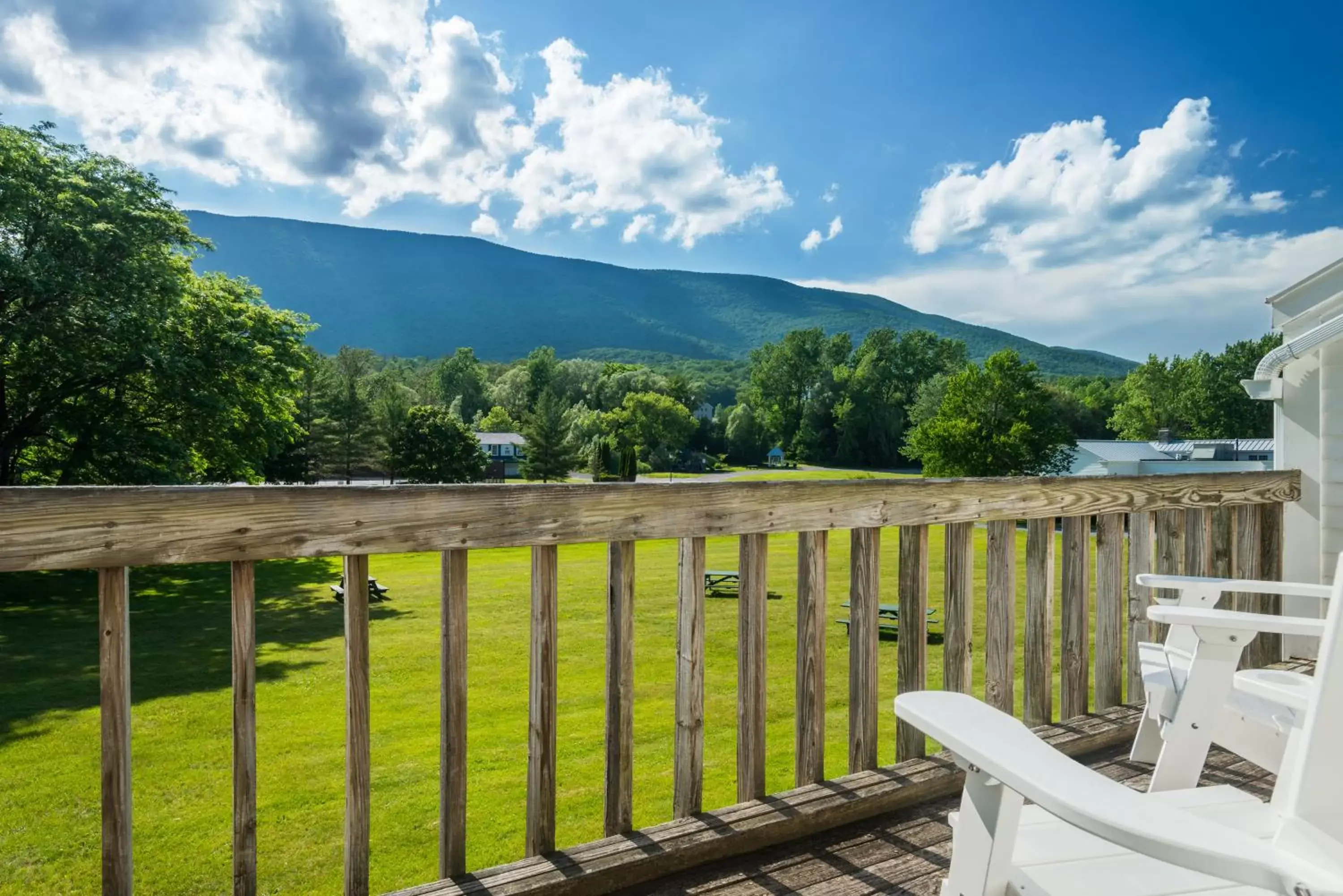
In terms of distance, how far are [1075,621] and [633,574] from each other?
59.3 inches

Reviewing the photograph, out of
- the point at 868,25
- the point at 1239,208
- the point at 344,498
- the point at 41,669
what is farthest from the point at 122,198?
the point at 1239,208

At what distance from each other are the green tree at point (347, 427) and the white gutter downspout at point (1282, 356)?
2005 inches

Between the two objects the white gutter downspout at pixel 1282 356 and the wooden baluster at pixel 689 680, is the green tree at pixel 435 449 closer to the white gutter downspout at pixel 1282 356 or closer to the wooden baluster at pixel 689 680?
the white gutter downspout at pixel 1282 356

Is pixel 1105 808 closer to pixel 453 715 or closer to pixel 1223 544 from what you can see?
pixel 453 715

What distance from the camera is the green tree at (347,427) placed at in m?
51.8

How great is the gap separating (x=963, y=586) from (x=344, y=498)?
1.58 m

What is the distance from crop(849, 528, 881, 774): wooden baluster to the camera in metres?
2.09

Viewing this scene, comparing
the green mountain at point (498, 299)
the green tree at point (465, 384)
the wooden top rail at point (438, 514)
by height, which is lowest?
the wooden top rail at point (438, 514)

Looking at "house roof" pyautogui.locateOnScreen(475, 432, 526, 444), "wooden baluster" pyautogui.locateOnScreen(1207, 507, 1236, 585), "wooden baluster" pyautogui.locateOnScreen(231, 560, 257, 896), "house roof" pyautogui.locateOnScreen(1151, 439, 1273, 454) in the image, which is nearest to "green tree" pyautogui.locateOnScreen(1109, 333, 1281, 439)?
"house roof" pyautogui.locateOnScreen(1151, 439, 1273, 454)

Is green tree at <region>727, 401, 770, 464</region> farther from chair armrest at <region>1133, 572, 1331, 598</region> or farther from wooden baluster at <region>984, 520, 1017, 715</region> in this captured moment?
chair armrest at <region>1133, 572, 1331, 598</region>

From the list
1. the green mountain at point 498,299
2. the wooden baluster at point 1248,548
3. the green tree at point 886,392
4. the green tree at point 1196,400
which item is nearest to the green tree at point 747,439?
the green tree at point 886,392

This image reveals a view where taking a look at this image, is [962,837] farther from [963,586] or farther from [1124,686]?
[1124,686]

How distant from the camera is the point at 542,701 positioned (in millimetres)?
1646

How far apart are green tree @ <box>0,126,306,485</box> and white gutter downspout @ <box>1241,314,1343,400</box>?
1879cm
